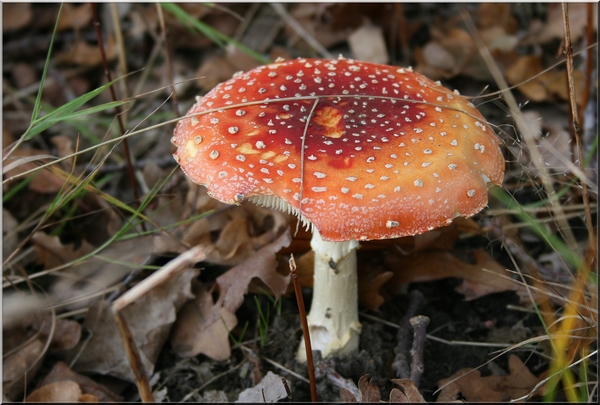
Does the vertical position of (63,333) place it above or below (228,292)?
below

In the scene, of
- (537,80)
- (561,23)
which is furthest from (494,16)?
(537,80)

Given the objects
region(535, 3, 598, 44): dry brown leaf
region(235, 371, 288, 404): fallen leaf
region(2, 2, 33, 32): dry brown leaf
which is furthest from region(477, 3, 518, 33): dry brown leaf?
region(2, 2, 33, 32): dry brown leaf

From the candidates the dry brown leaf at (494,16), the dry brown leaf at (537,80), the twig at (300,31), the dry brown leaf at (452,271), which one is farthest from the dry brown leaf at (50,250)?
the dry brown leaf at (494,16)

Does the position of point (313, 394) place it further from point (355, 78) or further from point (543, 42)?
point (543, 42)

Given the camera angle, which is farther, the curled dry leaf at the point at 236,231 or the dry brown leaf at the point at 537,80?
the dry brown leaf at the point at 537,80

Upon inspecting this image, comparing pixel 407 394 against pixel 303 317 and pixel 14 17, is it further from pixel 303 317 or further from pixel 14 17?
pixel 14 17

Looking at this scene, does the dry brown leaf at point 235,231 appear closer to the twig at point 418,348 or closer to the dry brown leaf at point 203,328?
the dry brown leaf at point 203,328

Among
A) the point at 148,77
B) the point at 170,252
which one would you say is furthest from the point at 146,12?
→ the point at 170,252
